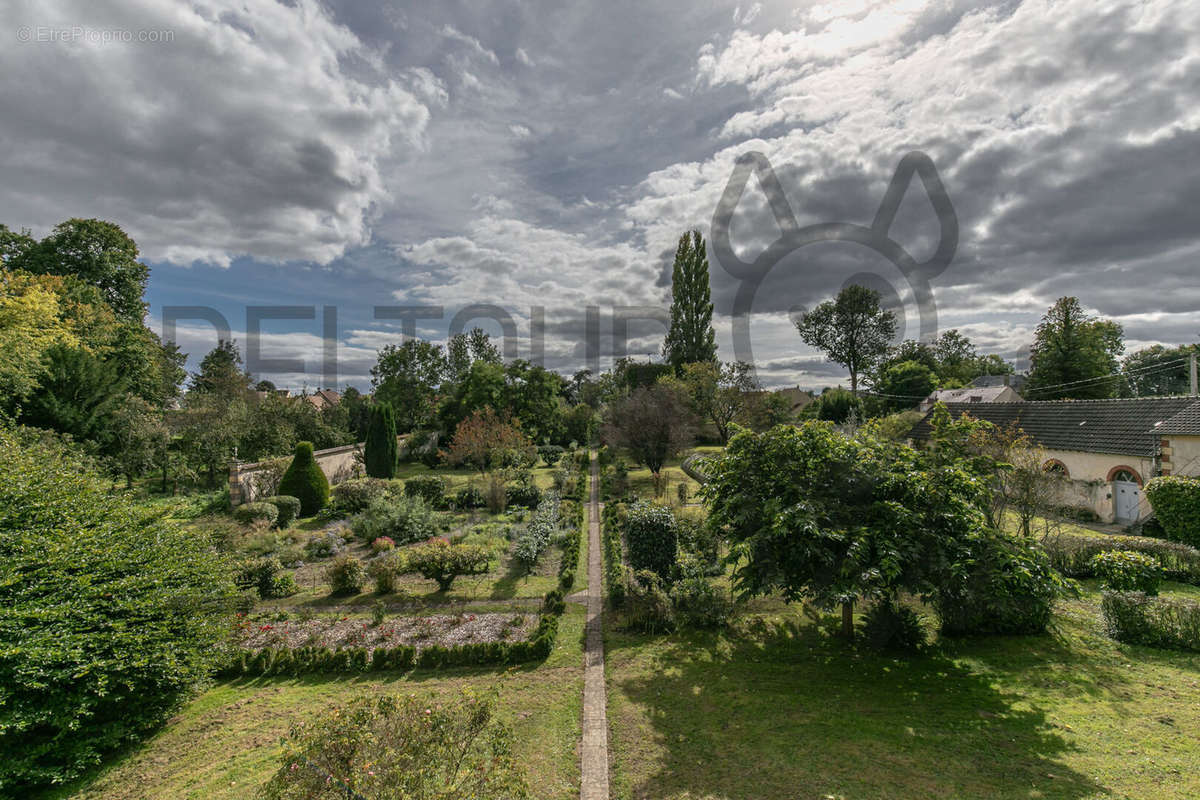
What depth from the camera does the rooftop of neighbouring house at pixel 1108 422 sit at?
1443 centimetres

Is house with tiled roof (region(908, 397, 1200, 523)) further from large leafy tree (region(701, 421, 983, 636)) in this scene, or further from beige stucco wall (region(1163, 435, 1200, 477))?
large leafy tree (region(701, 421, 983, 636))

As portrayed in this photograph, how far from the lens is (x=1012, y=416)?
20844mm

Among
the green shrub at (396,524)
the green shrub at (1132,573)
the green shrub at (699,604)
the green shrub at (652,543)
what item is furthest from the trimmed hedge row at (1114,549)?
the green shrub at (396,524)

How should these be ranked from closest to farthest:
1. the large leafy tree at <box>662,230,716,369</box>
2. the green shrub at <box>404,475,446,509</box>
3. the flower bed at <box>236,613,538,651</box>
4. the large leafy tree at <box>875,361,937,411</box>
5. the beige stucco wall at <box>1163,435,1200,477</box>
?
the flower bed at <box>236,613,538,651</box>, the beige stucco wall at <box>1163,435,1200,477</box>, the green shrub at <box>404,475,446,509</box>, the large leafy tree at <box>662,230,716,369</box>, the large leafy tree at <box>875,361,937,411</box>

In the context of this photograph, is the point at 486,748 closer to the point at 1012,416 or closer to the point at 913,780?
the point at 913,780

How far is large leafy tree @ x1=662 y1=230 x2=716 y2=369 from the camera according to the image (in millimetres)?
42875

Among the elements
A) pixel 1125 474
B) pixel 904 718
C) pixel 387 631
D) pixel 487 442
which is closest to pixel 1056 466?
pixel 1125 474

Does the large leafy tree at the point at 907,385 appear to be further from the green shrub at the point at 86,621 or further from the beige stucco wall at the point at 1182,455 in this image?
the green shrub at the point at 86,621

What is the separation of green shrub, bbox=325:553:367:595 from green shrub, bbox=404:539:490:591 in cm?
107

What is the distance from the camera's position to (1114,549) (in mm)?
10195

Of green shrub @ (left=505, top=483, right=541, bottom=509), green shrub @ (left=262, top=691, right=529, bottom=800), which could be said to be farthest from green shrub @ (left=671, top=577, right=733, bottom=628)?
green shrub @ (left=505, top=483, right=541, bottom=509)

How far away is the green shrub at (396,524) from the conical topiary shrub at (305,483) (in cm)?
313

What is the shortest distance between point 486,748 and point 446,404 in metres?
30.6

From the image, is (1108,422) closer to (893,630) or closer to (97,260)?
(893,630)
